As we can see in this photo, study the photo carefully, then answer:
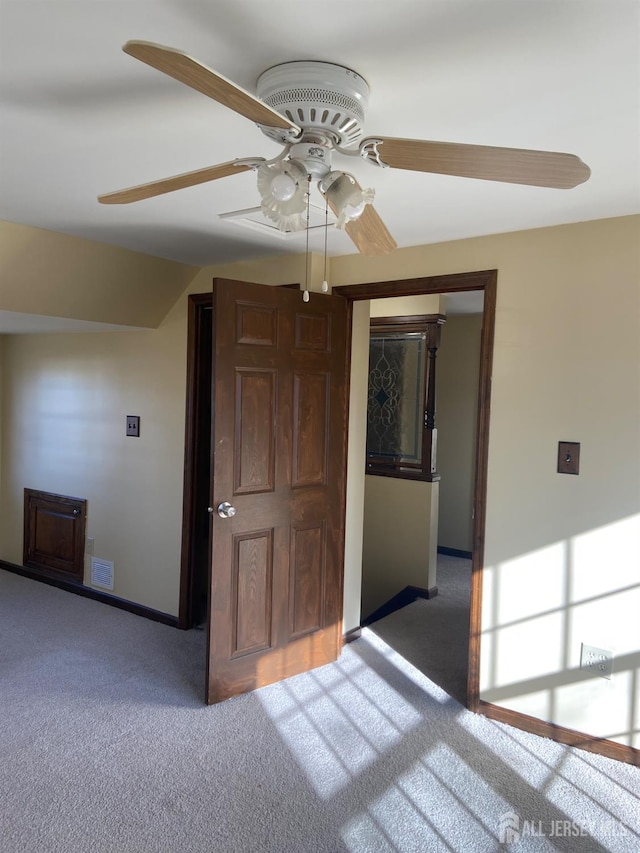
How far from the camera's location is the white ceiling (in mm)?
1195

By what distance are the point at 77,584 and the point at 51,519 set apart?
0.53 m

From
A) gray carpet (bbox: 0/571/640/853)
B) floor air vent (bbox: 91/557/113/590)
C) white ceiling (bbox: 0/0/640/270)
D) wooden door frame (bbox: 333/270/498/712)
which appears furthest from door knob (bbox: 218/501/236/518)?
floor air vent (bbox: 91/557/113/590)

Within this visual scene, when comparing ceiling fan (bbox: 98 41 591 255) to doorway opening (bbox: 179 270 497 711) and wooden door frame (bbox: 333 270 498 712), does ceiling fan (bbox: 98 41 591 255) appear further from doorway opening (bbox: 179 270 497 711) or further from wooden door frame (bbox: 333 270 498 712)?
doorway opening (bbox: 179 270 497 711)

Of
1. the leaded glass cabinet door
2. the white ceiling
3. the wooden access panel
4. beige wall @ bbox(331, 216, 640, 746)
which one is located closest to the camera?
the white ceiling

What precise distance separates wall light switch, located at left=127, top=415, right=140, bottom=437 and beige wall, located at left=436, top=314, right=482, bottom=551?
2.85 meters

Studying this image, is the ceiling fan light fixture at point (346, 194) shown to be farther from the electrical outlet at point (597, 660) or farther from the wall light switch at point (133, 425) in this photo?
the wall light switch at point (133, 425)

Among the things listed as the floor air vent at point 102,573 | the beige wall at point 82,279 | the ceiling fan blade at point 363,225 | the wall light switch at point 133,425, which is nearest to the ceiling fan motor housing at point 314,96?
the ceiling fan blade at point 363,225

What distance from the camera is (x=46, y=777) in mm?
2217

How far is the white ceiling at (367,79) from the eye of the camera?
1195 millimetres


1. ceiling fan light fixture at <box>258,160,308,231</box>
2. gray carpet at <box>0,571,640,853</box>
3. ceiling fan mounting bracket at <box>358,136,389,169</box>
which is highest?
ceiling fan mounting bracket at <box>358,136,389,169</box>

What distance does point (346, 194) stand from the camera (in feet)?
4.63

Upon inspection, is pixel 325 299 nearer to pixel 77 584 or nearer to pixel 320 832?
pixel 320 832

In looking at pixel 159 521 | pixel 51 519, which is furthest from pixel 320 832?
pixel 51 519

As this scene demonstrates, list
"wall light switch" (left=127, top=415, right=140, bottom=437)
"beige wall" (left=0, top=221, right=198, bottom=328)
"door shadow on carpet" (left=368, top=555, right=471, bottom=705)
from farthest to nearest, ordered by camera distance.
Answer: "wall light switch" (left=127, top=415, right=140, bottom=437) → "door shadow on carpet" (left=368, top=555, right=471, bottom=705) → "beige wall" (left=0, top=221, right=198, bottom=328)
